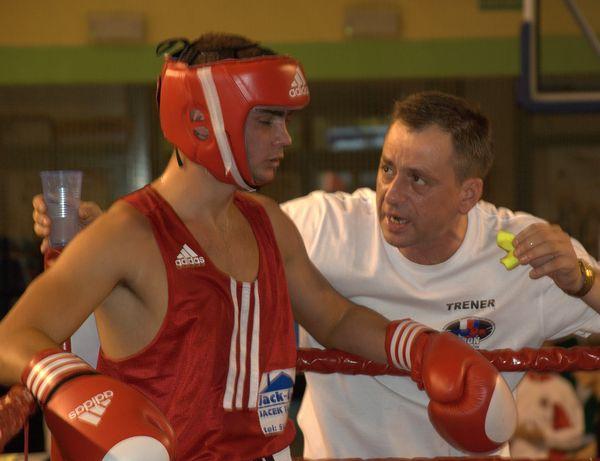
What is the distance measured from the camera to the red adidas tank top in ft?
5.72

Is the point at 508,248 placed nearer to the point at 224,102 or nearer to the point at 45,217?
the point at 224,102

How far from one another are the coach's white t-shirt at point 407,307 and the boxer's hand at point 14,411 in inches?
42.5

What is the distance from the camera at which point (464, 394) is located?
184 centimetres

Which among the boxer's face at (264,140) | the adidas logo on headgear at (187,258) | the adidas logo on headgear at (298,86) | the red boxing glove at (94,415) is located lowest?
the red boxing glove at (94,415)

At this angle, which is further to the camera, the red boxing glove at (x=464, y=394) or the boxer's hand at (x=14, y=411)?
the red boxing glove at (x=464, y=394)

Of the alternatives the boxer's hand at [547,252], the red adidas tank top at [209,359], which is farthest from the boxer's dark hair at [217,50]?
the boxer's hand at [547,252]

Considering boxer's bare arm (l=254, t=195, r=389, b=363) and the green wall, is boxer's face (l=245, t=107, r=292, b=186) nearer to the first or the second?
boxer's bare arm (l=254, t=195, r=389, b=363)

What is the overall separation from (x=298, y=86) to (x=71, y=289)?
61 centimetres

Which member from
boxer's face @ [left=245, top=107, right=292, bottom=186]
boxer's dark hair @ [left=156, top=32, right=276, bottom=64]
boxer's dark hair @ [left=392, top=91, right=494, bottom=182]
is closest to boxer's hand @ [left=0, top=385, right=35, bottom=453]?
boxer's face @ [left=245, top=107, right=292, bottom=186]

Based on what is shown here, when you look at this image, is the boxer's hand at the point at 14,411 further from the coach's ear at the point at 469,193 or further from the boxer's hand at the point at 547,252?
the coach's ear at the point at 469,193

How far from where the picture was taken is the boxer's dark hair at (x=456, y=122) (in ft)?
8.09

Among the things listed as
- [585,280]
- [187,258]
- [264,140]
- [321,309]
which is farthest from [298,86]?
[585,280]

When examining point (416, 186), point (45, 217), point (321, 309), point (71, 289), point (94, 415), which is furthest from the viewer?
point (416, 186)

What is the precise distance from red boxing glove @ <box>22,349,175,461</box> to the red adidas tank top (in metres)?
0.34
